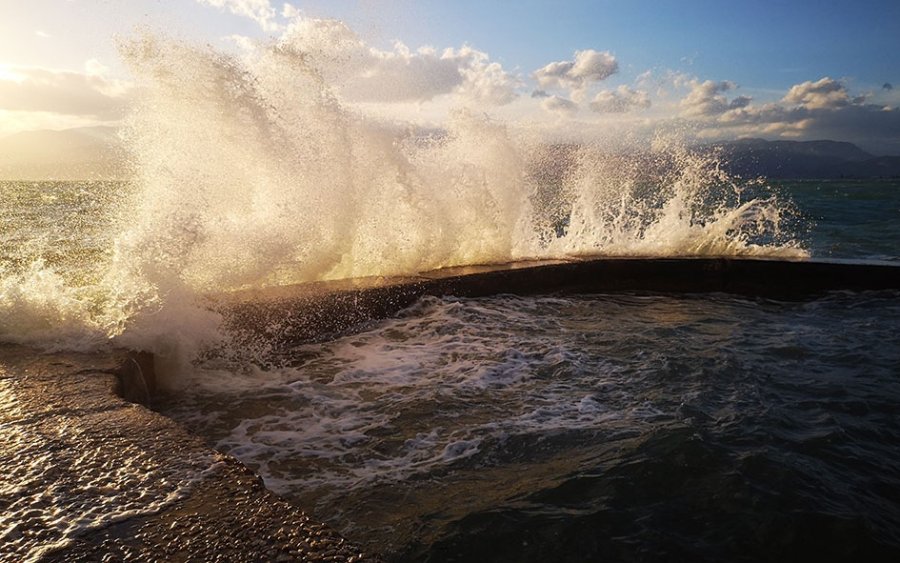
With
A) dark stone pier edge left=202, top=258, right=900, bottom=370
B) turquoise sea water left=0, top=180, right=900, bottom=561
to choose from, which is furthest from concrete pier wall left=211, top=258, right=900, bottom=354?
turquoise sea water left=0, top=180, right=900, bottom=561

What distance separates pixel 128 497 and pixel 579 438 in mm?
2449

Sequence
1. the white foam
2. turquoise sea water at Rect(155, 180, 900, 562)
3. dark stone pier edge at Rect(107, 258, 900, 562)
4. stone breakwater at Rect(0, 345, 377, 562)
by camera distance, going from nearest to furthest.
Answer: stone breakwater at Rect(0, 345, 377, 562), the white foam, turquoise sea water at Rect(155, 180, 900, 562), dark stone pier edge at Rect(107, 258, 900, 562)

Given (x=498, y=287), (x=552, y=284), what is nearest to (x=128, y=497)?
(x=498, y=287)

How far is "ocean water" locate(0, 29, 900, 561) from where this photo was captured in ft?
8.54

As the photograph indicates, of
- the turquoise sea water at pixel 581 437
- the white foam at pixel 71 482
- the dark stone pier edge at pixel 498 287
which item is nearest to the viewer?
the white foam at pixel 71 482

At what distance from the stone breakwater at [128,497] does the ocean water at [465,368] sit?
162 mm

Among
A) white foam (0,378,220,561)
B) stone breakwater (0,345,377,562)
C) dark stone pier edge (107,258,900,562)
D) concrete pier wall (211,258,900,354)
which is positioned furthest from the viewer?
concrete pier wall (211,258,900,354)

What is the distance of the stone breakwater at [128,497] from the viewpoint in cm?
164

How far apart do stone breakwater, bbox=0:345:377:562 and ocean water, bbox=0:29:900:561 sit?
0.16 meters

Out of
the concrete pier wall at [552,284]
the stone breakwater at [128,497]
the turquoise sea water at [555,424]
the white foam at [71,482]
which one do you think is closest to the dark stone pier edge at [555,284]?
the concrete pier wall at [552,284]

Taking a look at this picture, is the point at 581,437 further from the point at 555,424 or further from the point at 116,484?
the point at 116,484

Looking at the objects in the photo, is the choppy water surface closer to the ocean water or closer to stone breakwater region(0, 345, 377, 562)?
the ocean water

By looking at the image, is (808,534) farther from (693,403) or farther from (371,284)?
(371,284)

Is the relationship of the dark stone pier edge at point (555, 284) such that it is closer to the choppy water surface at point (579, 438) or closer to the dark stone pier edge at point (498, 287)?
the dark stone pier edge at point (498, 287)
